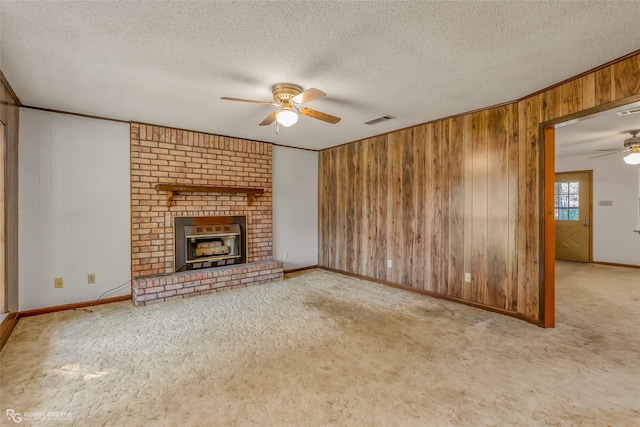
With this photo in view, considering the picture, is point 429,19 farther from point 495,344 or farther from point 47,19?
point 495,344

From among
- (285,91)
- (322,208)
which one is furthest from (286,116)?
(322,208)

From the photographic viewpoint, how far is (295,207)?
568cm

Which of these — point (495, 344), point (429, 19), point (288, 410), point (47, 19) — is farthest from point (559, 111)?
point (47, 19)

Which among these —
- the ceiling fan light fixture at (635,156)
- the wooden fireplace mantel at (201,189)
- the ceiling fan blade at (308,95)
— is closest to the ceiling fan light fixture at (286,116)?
the ceiling fan blade at (308,95)

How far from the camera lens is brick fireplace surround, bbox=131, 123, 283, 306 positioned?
399cm

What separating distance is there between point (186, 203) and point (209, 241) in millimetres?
671

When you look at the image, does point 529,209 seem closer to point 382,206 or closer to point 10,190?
point 382,206

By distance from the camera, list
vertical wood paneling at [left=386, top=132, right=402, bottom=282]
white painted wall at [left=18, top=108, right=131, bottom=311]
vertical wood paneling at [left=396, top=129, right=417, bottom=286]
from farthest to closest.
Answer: vertical wood paneling at [left=386, top=132, right=402, bottom=282], vertical wood paneling at [left=396, top=129, right=417, bottom=286], white painted wall at [left=18, top=108, right=131, bottom=311]

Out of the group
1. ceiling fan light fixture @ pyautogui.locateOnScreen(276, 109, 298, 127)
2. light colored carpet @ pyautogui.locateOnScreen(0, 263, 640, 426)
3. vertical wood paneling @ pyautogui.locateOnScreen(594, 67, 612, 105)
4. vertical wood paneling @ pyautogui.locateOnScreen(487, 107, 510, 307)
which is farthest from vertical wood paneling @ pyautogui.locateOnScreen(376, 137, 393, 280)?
vertical wood paneling @ pyautogui.locateOnScreen(594, 67, 612, 105)

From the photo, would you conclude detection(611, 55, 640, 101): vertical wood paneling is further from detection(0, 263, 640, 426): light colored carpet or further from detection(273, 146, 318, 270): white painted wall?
detection(273, 146, 318, 270): white painted wall

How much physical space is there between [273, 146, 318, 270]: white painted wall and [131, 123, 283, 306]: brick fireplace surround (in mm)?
318

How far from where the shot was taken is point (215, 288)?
13.9ft

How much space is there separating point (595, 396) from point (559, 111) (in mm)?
2363

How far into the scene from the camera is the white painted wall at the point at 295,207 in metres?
5.45
